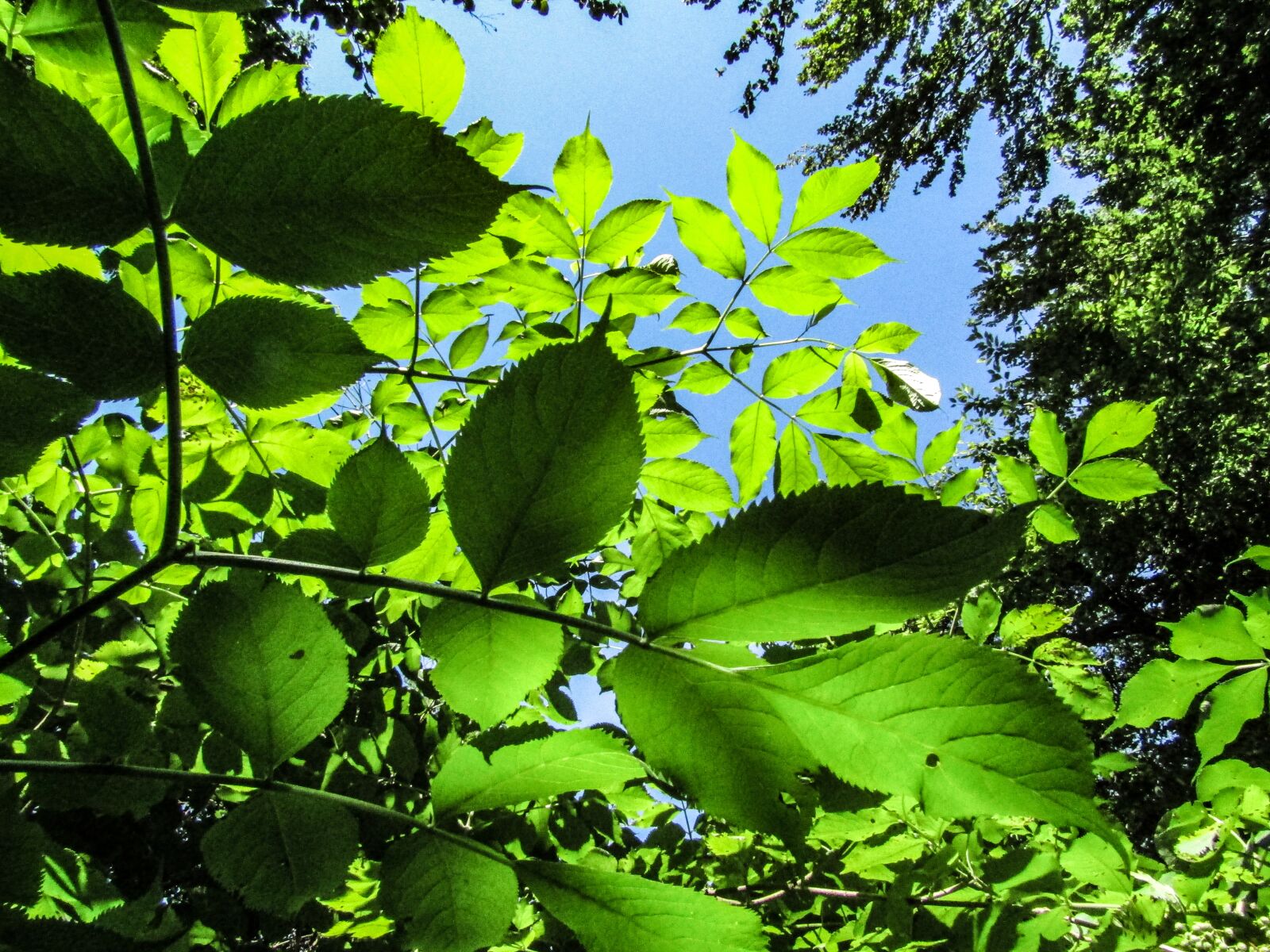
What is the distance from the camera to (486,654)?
0.67 metres

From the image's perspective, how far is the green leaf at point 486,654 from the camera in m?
0.66

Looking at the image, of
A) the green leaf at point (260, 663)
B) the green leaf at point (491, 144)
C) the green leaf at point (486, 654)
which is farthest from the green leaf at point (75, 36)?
the green leaf at point (486, 654)

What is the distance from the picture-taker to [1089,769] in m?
0.47

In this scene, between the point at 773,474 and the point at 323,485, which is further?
the point at 773,474

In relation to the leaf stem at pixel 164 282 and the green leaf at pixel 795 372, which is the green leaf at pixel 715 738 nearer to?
the leaf stem at pixel 164 282

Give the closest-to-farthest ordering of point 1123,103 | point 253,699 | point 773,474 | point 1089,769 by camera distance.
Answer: point 1089,769 → point 253,699 → point 773,474 → point 1123,103

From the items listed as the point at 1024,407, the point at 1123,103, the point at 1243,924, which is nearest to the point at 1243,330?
the point at 1024,407

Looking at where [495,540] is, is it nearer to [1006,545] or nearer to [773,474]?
[1006,545]

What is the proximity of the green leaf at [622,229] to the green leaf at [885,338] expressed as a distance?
53cm

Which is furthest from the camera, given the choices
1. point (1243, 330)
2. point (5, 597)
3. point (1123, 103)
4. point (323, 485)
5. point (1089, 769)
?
point (1123, 103)

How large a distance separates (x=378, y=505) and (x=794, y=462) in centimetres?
108

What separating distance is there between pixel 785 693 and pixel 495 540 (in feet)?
0.81

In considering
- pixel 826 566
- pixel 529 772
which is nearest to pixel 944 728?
pixel 826 566

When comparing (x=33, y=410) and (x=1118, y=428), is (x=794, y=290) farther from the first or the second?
(x=33, y=410)
